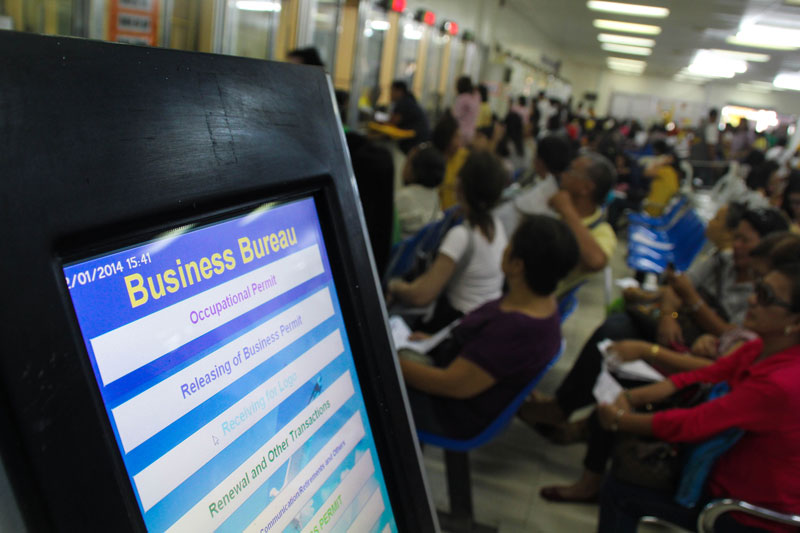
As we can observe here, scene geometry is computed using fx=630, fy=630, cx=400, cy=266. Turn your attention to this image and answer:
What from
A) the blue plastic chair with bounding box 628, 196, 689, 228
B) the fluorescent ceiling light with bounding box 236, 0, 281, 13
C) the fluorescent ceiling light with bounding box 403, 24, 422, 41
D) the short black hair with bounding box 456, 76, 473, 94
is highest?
the fluorescent ceiling light with bounding box 403, 24, 422, 41

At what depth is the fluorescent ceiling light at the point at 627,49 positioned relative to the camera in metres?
16.8

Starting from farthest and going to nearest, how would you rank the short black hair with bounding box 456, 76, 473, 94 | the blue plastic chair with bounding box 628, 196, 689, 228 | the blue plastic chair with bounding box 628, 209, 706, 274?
the short black hair with bounding box 456, 76, 473, 94 < the blue plastic chair with bounding box 628, 196, 689, 228 < the blue plastic chair with bounding box 628, 209, 706, 274

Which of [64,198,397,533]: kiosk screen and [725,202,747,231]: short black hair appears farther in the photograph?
[725,202,747,231]: short black hair

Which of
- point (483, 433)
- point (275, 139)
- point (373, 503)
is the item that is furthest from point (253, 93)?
point (483, 433)

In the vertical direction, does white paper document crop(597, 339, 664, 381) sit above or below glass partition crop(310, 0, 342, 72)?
below

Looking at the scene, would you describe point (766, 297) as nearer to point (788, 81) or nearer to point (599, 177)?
point (599, 177)

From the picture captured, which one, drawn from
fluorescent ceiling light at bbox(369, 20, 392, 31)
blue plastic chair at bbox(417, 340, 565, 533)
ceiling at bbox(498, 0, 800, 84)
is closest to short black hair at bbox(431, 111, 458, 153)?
blue plastic chair at bbox(417, 340, 565, 533)

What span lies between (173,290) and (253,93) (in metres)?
0.17

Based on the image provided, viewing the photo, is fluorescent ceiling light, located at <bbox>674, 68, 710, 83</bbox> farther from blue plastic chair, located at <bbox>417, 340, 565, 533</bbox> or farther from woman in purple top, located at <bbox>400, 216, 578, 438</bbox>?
blue plastic chair, located at <bbox>417, 340, 565, 533</bbox>

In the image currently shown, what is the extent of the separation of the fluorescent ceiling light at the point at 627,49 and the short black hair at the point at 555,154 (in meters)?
14.4

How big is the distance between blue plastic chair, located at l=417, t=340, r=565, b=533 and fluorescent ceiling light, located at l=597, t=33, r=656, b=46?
14517 mm

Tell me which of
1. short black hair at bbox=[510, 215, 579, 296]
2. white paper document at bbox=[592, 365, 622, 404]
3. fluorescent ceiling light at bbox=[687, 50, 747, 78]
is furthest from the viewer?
fluorescent ceiling light at bbox=[687, 50, 747, 78]

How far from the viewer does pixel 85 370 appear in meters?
0.33

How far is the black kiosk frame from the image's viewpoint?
30 centimetres
